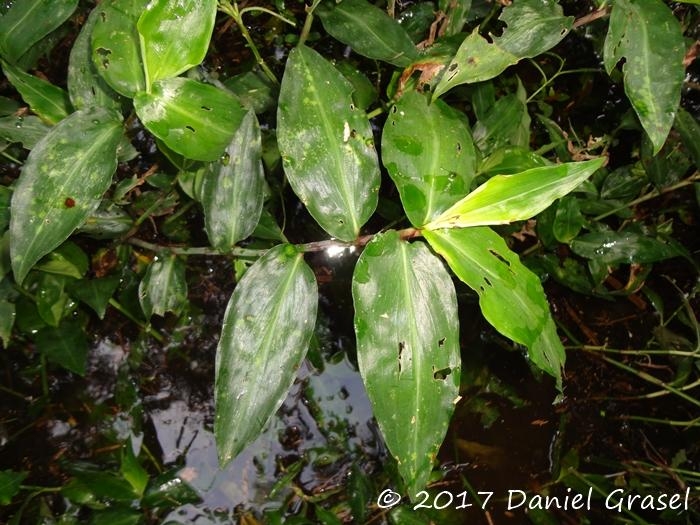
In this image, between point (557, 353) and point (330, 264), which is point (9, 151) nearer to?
point (330, 264)

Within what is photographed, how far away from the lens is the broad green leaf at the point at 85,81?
108cm

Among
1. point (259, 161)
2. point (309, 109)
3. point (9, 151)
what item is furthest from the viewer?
point (9, 151)

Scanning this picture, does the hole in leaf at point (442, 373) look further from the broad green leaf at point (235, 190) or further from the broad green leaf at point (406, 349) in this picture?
the broad green leaf at point (235, 190)

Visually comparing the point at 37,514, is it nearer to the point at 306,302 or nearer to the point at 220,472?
the point at 220,472

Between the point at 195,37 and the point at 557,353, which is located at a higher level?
the point at 195,37

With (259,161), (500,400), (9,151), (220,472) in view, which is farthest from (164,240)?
(500,400)

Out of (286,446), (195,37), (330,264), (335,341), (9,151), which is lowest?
(286,446)

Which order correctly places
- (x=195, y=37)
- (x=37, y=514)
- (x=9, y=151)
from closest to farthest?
(x=195, y=37), (x=9, y=151), (x=37, y=514)

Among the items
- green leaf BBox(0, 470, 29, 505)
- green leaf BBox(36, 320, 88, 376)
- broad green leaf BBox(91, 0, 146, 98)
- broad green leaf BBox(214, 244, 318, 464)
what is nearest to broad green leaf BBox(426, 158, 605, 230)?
broad green leaf BBox(214, 244, 318, 464)

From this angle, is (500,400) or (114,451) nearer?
(114,451)

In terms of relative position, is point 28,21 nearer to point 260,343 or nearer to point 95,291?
point 95,291

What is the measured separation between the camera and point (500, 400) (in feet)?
5.97

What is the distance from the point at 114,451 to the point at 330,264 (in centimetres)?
95

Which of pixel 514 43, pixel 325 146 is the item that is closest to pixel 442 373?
pixel 325 146
